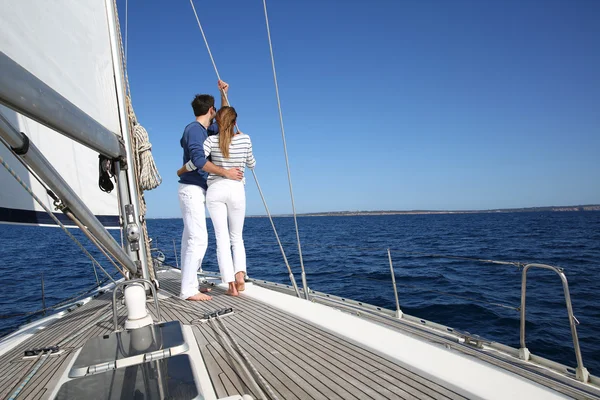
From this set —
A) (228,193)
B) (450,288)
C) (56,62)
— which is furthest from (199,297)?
(450,288)

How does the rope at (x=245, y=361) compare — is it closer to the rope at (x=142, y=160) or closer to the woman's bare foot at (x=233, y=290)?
the woman's bare foot at (x=233, y=290)

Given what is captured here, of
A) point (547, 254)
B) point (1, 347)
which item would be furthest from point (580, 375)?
point (547, 254)

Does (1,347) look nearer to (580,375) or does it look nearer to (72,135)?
(72,135)

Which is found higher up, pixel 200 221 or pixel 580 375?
pixel 200 221

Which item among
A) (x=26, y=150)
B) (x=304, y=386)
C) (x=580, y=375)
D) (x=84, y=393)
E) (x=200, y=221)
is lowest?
(x=580, y=375)

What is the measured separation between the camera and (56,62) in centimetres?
215

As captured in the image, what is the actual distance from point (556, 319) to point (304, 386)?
593 cm

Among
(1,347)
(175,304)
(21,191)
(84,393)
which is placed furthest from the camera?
(175,304)

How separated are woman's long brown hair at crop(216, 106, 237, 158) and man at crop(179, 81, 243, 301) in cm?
17

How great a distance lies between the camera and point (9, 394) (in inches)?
60.1

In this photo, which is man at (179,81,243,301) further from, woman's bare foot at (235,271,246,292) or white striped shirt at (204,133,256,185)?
woman's bare foot at (235,271,246,292)

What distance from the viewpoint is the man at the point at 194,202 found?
2.98m

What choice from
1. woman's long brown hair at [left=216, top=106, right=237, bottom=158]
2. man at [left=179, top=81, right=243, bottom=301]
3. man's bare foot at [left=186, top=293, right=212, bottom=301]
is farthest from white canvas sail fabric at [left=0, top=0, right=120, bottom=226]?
man's bare foot at [left=186, top=293, right=212, bottom=301]

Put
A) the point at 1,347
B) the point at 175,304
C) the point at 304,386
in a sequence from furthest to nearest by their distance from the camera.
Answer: the point at 175,304 → the point at 1,347 → the point at 304,386
